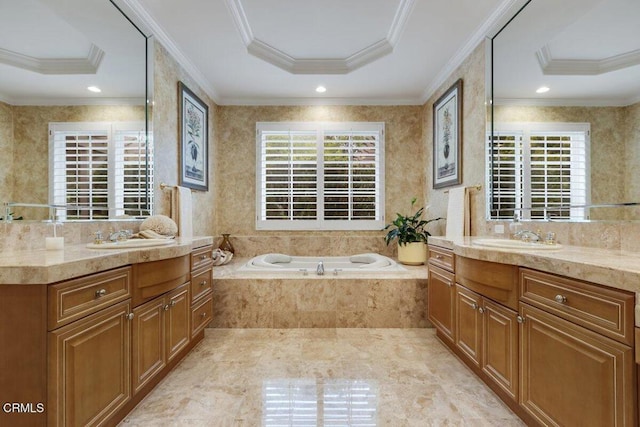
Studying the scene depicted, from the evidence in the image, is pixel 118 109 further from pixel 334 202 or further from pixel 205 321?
pixel 334 202

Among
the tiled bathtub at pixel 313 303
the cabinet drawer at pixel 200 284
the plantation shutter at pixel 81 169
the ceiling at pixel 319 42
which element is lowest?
the tiled bathtub at pixel 313 303

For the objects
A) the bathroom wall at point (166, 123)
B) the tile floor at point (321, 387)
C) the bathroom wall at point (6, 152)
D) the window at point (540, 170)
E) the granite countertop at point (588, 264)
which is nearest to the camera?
the granite countertop at point (588, 264)

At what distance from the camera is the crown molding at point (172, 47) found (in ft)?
7.09

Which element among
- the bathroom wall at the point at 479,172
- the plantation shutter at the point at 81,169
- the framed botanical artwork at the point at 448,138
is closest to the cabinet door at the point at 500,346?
the bathroom wall at the point at 479,172

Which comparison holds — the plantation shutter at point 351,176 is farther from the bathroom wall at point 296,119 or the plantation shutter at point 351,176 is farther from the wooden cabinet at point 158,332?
the wooden cabinet at point 158,332

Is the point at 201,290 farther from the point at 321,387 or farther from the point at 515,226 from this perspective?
the point at 515,226

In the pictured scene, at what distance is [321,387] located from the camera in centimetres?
184

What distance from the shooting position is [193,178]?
3164 mm

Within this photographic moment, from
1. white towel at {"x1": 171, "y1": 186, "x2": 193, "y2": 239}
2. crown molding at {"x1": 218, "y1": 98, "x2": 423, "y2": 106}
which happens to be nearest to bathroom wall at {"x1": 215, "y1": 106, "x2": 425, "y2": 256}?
crown molding at {"x1": 218, "y1": 98, "x2": 423, "y2": 106}

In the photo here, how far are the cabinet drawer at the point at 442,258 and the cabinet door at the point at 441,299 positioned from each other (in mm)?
44

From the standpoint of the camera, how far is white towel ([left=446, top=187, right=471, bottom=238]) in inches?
105

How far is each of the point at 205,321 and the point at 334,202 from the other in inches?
82.2

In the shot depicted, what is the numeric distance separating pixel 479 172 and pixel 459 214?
0.40m

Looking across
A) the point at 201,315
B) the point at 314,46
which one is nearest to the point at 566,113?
the point at 314,46
